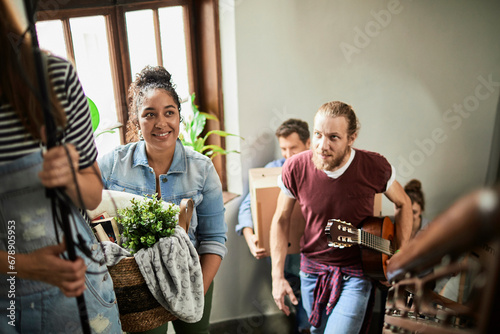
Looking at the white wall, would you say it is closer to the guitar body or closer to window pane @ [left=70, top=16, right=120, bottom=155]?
window pane @ [left=70, top=16, right=120, bottom=155]

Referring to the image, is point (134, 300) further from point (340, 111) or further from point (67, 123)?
point (340, 111)

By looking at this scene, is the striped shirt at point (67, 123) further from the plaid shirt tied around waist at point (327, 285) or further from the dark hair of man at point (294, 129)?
the dark hair of man at point (294, 129)

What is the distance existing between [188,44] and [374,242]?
4.94 feet

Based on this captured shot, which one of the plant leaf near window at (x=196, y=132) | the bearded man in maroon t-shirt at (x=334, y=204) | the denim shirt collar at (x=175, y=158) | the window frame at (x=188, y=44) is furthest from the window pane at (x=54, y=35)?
the bearded man in maroon t-shirt at (x=334, y=204)

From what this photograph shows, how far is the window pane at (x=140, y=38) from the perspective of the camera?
1972mm

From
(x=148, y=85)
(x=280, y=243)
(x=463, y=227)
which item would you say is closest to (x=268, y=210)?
(x=280, y=243)

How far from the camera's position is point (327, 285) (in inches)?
66.7

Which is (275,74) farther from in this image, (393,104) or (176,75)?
(393,104)

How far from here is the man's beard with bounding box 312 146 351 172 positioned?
1.63 metres

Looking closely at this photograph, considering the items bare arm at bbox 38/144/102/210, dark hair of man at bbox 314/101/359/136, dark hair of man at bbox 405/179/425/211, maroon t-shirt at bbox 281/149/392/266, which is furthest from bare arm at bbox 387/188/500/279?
dark hair of man at bbox 405/179/425/211

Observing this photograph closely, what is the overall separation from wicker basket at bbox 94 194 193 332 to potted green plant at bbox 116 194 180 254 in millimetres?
66

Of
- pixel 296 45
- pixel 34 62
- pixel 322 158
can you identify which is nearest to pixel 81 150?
pixel 34 62

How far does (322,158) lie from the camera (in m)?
1.63

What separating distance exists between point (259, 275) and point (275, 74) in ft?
4.32
